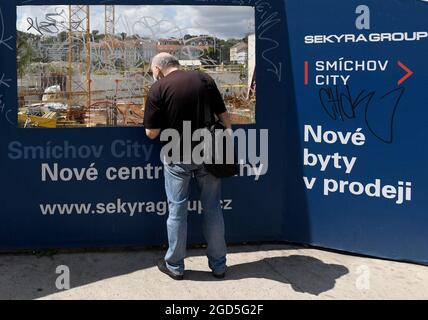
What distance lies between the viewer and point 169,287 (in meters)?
3.92

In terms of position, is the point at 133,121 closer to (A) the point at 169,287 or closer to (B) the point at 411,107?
(A) the point at 169,287

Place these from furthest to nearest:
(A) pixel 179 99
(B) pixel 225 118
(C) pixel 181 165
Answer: (B) pixel 225 118, (C) pixel 181 165, (A) pixel 179 99

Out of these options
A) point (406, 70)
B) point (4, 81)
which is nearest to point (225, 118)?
point (406, 70)

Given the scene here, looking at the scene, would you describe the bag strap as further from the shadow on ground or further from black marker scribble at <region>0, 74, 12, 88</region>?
black marker scribble at <region>0, 74, 12, 88</region>

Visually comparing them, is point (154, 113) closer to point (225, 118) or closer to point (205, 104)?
point (205, 104)

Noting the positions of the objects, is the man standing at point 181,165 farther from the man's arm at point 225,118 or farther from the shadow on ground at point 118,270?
the shadow on ground at point 118,270

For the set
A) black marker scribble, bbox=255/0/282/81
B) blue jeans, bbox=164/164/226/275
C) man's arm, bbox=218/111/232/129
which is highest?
black marker scribble, bbox=255/0/282/81

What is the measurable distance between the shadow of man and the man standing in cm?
16

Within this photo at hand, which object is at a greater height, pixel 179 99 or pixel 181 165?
pixel 179 99

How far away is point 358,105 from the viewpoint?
4.38 meters

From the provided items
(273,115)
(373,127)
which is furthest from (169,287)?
(373,127)

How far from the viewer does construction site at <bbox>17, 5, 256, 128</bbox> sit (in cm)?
438

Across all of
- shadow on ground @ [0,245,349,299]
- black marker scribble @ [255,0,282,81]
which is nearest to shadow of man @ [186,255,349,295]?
shadow on ground @ [0,245,349,299]

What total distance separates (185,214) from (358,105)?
1717 mm
